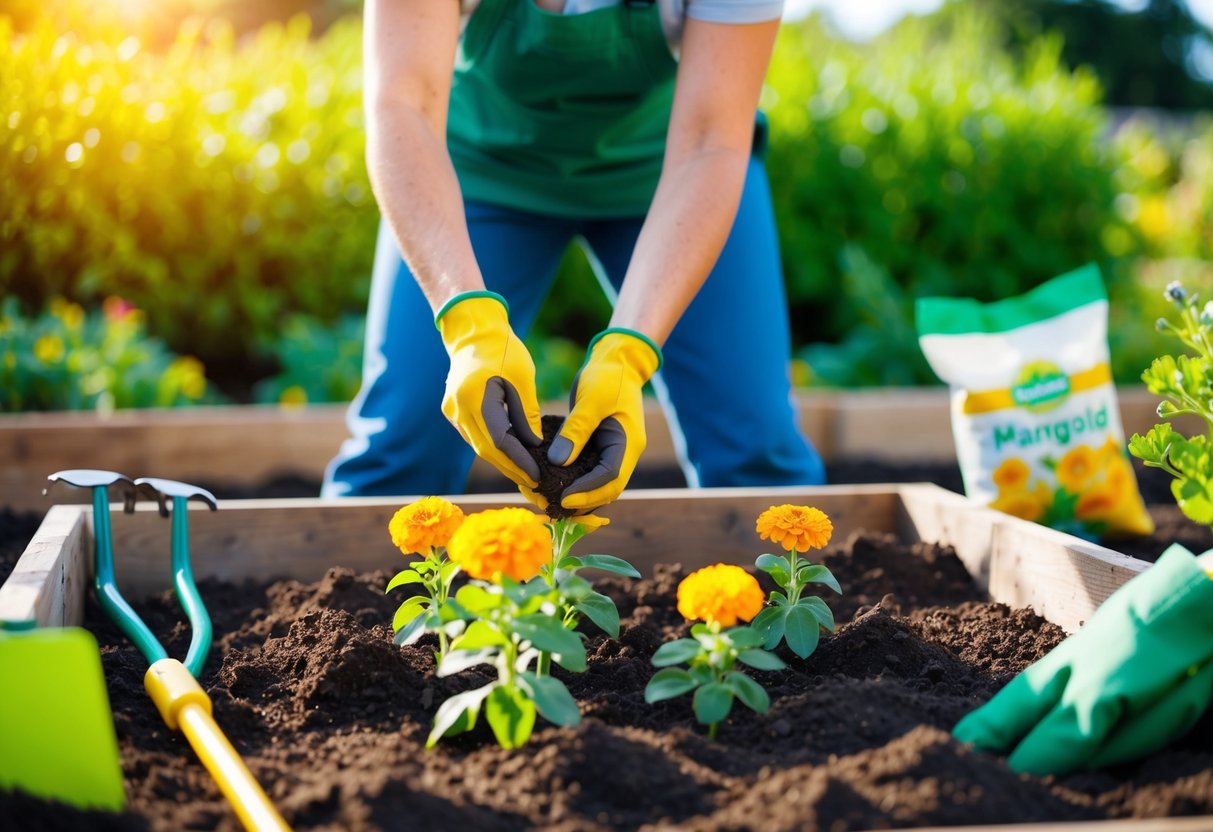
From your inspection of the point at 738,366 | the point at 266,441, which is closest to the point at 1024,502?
the point at 738,366

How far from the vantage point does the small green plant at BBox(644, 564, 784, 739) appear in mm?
1140

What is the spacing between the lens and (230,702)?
1337mm

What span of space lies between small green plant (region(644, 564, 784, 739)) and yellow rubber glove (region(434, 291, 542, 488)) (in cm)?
44

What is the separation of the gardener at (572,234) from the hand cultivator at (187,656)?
464 mm

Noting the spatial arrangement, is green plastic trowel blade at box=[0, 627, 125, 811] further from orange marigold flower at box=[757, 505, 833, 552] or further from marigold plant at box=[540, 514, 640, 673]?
orange marigold flower at box=[757, 505, 833, 552]

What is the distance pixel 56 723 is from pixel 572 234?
1670 millimetres

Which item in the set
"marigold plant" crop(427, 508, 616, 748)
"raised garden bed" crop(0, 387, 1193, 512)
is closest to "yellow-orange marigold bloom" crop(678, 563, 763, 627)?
"marigold plant" crop(427, 508, 616, 748)

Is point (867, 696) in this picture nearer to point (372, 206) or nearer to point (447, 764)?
point (447, 764)

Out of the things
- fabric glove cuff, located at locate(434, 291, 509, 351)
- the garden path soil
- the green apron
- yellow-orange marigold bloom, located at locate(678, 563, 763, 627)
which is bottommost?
the garden path soil

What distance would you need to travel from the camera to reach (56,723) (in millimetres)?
1054

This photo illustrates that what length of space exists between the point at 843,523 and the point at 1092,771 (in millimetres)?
997

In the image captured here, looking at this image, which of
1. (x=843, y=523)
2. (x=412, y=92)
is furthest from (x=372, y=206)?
(x=843, y=523)

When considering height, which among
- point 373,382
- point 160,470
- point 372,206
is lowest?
point 160,470

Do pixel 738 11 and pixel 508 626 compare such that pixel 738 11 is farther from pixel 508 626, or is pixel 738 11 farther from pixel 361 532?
pixel 508 626
